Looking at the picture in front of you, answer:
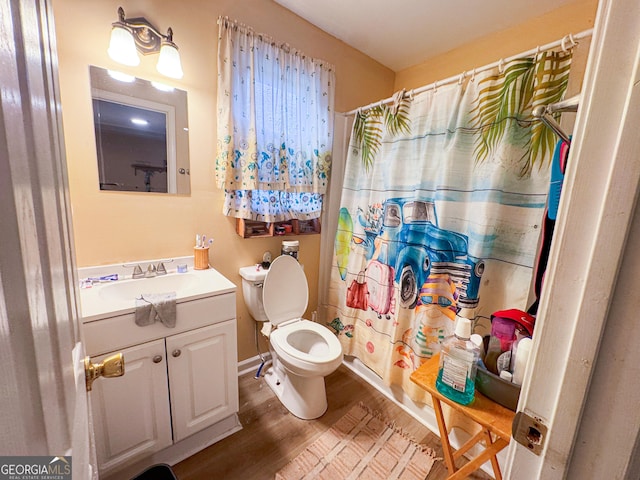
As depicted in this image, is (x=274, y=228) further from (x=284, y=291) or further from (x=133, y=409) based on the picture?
(x=133, y=409)

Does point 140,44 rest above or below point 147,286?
above

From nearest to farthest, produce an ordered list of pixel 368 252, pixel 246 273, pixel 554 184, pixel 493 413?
pixel 493 413, pixel 554 184, pixel 246 273, pixel 368 252

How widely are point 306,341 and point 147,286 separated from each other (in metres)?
1.01

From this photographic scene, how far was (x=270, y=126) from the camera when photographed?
1625 millimetres

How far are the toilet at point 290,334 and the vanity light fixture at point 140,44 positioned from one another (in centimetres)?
118

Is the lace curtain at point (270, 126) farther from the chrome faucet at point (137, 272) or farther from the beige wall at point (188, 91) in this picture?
the chrome faucet at point (137, 272)

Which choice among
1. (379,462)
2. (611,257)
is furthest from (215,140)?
(379,462)

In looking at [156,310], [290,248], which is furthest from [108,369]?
[290,248]

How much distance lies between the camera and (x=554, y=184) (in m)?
1.02

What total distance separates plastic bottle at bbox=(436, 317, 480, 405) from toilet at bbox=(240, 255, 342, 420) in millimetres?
624

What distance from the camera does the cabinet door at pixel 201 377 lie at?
3.91ft

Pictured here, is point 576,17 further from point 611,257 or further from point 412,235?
point 611,257

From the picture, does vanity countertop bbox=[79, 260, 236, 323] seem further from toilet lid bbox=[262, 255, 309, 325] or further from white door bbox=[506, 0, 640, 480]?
white door bbox=[506, 0, 640, 480]

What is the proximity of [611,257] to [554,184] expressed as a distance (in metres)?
0.94
